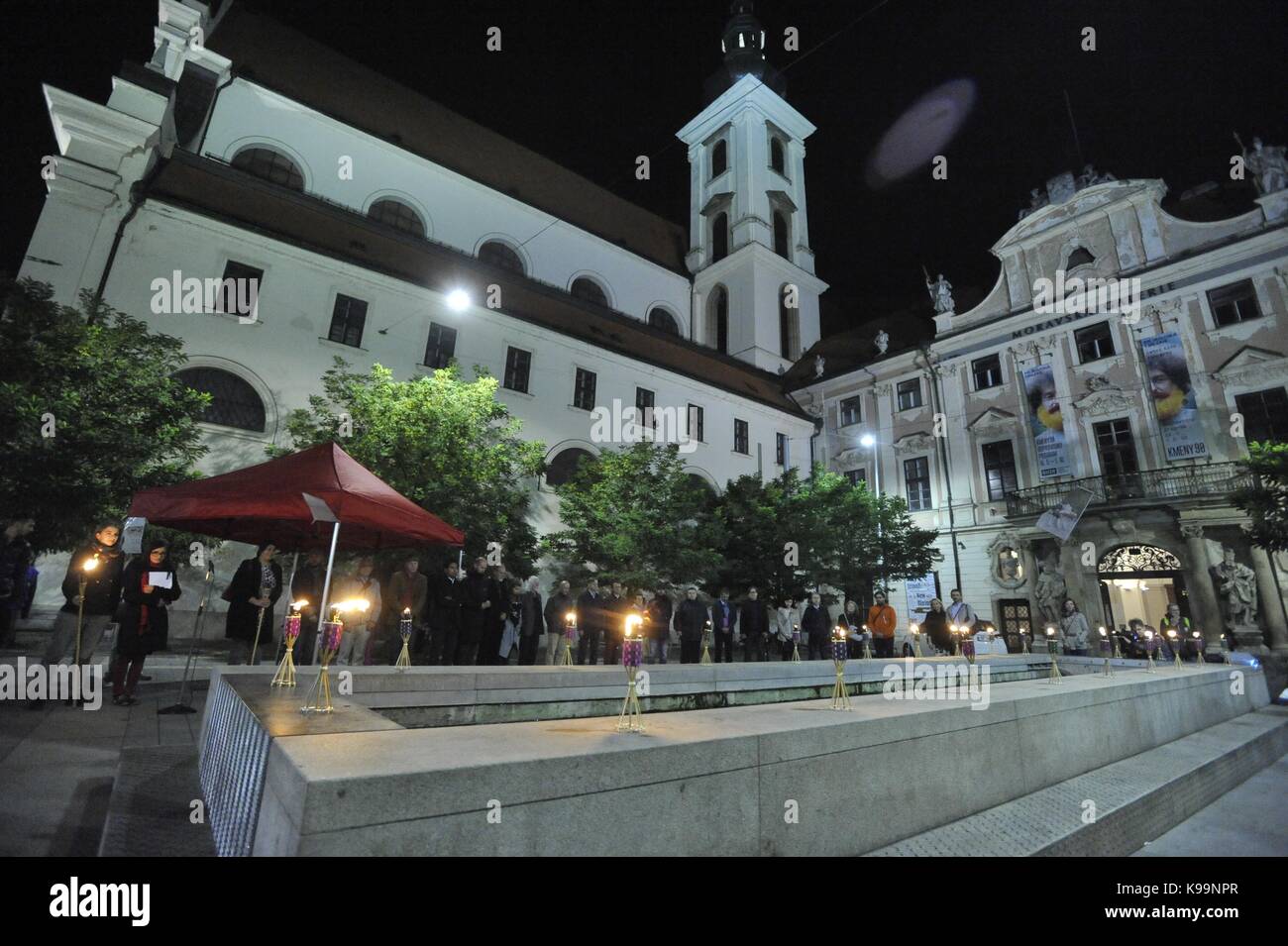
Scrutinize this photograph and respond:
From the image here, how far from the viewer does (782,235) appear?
4122cm

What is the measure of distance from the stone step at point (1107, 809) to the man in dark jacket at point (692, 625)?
27.9 ft

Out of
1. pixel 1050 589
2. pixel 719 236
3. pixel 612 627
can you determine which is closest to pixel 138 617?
pixel 612 627

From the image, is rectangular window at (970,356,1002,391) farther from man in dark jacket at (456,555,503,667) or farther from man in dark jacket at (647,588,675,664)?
man in dark jacket at (456,555,503,667)

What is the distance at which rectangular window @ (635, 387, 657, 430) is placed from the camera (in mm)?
25125

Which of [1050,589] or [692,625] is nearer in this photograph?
[692,625]

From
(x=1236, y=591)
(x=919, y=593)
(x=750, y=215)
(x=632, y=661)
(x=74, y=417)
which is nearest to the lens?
(x=632, y=661)

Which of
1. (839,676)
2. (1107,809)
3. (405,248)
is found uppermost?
(405,248)

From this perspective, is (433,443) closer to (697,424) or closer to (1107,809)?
(697,424)

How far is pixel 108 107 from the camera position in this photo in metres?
17.8

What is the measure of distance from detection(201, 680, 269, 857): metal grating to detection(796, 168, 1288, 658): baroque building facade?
80.8 ft

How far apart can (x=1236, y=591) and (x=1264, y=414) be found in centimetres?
600
